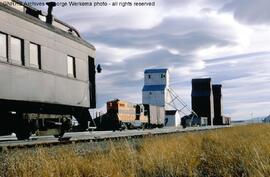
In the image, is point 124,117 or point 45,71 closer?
point 45,71

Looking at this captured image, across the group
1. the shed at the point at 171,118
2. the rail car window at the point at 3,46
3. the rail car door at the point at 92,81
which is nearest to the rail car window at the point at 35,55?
the rail car window at the point at 3,46

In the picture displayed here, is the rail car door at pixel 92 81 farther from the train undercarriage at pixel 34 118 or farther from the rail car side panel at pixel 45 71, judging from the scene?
the train undercarriage at pixel 34 118

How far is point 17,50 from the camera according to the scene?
36.5ft

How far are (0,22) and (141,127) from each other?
4103 cm

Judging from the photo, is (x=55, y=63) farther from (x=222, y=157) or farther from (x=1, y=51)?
(x=222, y=157)

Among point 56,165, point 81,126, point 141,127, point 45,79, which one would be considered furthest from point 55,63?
point 141,127

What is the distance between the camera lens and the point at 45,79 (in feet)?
40.5

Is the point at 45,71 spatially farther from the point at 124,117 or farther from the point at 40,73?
the point at 124,117

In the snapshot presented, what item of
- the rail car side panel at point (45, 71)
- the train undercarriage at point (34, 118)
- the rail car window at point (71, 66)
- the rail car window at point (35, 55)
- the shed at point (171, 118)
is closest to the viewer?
the rail car side panel at point (45, 71)

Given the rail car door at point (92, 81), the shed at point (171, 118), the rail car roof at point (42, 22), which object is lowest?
the shed at point (171, 118)

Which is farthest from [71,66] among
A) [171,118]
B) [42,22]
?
[171,118]

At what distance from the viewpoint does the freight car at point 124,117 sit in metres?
43.9

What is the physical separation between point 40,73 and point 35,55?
502mm

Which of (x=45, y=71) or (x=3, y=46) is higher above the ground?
A: (x=3, y=46)
